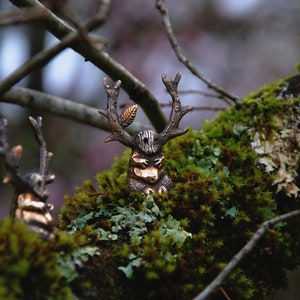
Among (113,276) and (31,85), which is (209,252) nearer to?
(113,276)

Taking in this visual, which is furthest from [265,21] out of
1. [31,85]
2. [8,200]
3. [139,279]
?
[139,279]

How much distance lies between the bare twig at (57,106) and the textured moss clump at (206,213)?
603 millimetres

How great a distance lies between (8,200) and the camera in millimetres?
6680

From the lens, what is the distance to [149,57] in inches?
269

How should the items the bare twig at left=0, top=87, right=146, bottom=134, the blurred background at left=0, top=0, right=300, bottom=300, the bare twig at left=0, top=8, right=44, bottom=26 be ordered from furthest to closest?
the blurred background at left=0, top=0, right=300, bottom=300 → the bare twig at left=0, top=87, right=146, bottom=134 → the bare twig at left=0, top=8, right=44, bottom=26

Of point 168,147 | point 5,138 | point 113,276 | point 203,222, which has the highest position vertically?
point 168,147

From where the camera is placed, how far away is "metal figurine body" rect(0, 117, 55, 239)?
138cm

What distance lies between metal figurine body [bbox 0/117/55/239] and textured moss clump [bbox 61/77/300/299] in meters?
0.17

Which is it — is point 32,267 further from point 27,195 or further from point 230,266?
point 230,266

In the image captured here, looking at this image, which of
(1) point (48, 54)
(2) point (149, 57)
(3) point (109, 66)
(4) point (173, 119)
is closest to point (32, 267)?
(1) point (48, 54)

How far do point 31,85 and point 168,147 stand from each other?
368cm

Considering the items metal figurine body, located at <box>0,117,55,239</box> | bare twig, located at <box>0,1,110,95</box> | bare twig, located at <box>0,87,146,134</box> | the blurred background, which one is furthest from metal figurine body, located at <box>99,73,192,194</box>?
the blurred background

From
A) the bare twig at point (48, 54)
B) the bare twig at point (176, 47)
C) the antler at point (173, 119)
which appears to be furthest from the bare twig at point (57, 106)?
the bare twig at point (48, 54)

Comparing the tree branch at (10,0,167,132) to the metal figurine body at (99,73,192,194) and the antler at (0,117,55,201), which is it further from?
the antler at (0,117,55,201)
